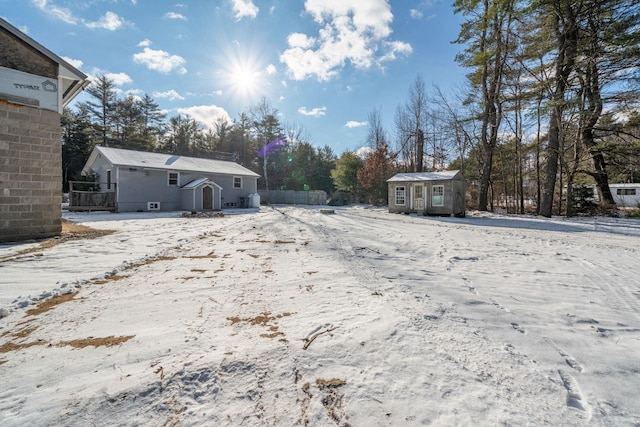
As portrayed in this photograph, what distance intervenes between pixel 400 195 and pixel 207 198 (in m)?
12.9

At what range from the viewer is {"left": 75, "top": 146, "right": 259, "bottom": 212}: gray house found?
1517 cm

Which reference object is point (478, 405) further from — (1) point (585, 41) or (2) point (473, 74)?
(2) point (473, 74)

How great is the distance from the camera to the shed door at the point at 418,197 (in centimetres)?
1638

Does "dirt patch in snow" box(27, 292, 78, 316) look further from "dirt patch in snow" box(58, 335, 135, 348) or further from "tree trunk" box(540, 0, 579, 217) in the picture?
"tree trunk" box(540, 0, 579, 217)

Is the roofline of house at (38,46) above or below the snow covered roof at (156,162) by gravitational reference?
above

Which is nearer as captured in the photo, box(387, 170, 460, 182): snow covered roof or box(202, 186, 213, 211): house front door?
box(387, 170, 460, 182): snow covered roof

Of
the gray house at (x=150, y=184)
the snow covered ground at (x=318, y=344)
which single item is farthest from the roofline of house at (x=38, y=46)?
the gray house at (x=150, y=184)

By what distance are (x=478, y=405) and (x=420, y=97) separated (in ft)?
92.4

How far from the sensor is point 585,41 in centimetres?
1260

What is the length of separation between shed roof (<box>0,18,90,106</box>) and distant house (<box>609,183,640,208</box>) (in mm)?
39601

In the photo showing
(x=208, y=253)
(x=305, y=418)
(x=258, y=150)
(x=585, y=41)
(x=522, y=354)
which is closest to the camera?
(x=305, y=418)

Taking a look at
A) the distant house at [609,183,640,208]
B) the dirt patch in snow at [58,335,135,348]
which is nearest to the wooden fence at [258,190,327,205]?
the dirt patch in snow at [58,335,135,348]

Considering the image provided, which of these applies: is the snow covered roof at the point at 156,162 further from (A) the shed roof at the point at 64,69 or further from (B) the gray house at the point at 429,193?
(B) the gray house at the point at 429,193

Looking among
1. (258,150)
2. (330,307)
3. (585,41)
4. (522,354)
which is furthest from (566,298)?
(258,150)
